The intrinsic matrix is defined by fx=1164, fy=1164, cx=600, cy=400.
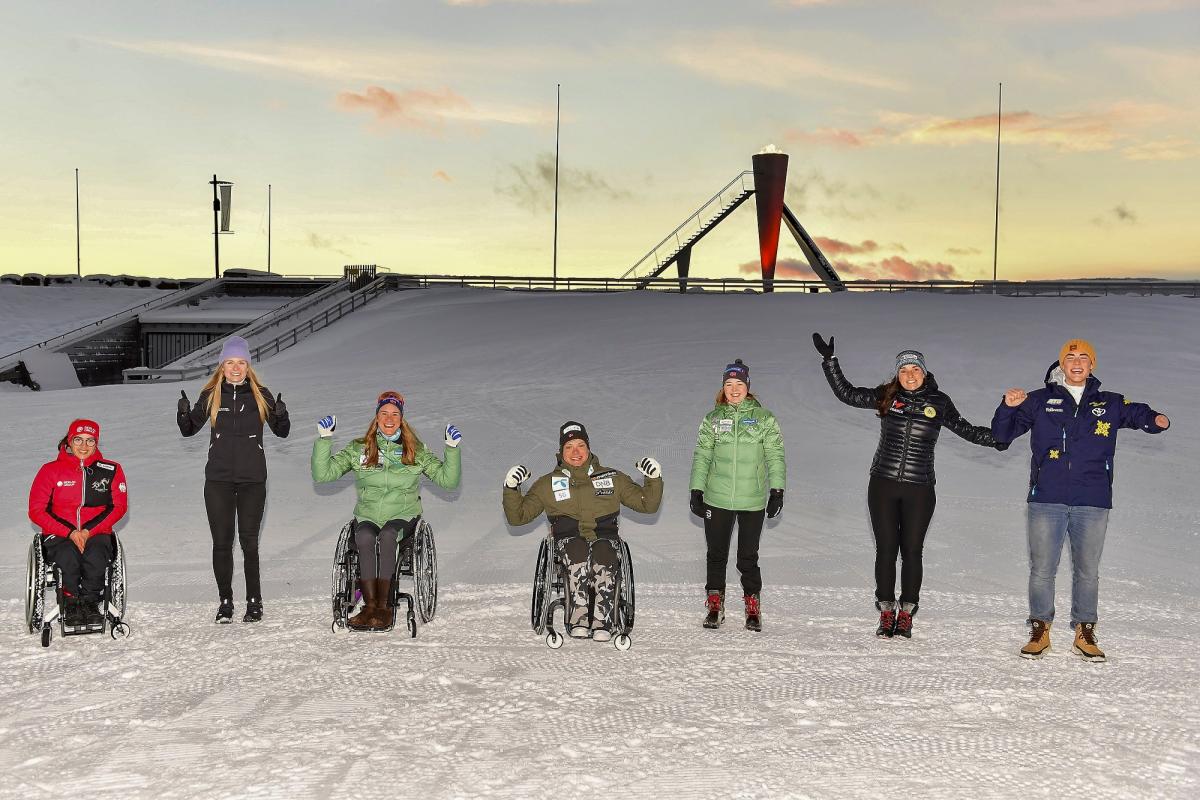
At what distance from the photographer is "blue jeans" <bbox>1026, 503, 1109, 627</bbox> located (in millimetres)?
6914

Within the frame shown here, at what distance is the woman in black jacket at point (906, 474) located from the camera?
7.24 m

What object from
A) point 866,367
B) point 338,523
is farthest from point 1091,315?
point 338,523

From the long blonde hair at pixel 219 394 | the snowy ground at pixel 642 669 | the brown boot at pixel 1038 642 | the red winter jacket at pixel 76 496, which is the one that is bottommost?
the snowy ground at pixel 642 669

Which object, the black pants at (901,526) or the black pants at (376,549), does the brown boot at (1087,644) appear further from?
the black pants at (376,549)

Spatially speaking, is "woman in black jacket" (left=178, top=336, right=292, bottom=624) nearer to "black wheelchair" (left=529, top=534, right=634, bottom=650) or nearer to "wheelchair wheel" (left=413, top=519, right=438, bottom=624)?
"wheelchair wheel" (left=413, top=519, right=438, bottom=624)

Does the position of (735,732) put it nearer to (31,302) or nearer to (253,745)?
(253,745)

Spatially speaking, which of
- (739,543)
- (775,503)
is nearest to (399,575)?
(739,543)

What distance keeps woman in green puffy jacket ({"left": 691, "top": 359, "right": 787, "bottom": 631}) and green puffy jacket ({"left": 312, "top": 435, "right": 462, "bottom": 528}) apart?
1.64 metres

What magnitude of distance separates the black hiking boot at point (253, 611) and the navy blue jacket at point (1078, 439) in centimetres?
499

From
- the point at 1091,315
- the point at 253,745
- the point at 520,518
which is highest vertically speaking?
the point at 1091,315

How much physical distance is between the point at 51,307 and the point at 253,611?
158 ft

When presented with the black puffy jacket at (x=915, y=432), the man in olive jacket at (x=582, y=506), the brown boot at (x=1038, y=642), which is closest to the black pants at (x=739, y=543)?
the man in olive jacket at (x=582, y=506)

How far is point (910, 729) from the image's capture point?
5.58 metres

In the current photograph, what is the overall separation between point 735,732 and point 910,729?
85 centimetres
